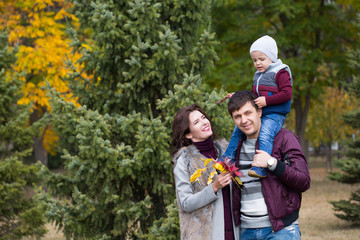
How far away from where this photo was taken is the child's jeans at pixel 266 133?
3.06 m

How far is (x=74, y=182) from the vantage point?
6055 mm

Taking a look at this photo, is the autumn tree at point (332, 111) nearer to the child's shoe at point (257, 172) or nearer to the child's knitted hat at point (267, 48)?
the child's knitted hat at point (267, 48)

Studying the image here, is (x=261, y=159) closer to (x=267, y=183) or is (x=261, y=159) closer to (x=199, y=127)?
(x=267, y=183)

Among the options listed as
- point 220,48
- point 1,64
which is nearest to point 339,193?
point 220,48

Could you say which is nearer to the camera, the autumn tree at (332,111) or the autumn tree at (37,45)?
the autumn tree at (37,45)

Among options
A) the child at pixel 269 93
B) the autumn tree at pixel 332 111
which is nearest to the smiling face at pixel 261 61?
the child at pixel 269 93

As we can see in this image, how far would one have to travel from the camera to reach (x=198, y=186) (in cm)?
348

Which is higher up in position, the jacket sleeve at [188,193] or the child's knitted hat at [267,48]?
the child's knitted hat at [267,48]

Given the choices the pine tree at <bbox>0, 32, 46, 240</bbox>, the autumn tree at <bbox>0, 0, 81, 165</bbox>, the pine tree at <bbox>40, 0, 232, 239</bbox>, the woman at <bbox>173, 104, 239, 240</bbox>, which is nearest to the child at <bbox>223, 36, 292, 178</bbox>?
the woman at <bbox>173, 104, 239, 240</bbox>

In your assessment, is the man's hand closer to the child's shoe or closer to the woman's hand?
the child's shoe

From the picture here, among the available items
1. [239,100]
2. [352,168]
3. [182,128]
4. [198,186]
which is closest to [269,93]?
[239,100]

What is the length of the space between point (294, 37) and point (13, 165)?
11.7 m

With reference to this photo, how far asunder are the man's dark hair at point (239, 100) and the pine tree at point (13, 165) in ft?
22.4

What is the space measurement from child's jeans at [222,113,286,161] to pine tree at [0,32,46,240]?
263 inches
